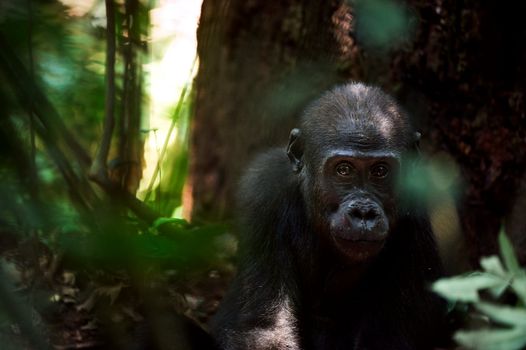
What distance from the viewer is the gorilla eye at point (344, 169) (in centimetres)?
595

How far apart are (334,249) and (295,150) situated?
82 centimetres

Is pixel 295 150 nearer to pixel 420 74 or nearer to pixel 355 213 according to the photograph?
pixel 355 213

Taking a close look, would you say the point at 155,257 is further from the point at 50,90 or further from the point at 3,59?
the point at 3,59

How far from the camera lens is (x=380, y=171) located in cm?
594

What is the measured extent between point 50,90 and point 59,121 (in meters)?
0.16

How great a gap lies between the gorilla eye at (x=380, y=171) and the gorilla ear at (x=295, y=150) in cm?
62

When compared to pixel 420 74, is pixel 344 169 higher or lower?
lower

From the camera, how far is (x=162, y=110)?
9.38 meters

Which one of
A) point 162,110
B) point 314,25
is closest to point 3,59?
point 314,25

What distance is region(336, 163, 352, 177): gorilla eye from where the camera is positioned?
595 centimetres

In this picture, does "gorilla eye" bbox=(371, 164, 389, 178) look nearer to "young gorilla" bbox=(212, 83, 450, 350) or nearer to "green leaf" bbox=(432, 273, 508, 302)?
"young gorilla" bbox=(212, 83, 450, 350)

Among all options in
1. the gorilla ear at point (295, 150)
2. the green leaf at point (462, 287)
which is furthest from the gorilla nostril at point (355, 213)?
the green leaf at point (462, 287)

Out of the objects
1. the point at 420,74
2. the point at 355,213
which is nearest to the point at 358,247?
the point at 355,213

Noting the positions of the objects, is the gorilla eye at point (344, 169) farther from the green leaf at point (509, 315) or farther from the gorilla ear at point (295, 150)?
the green leaf at point (509, 315)
